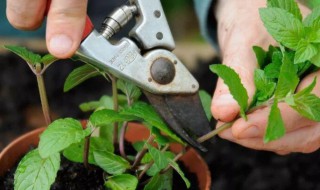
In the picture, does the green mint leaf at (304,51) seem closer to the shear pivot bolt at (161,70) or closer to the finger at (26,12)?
the shear pivot bolt at (161,70)

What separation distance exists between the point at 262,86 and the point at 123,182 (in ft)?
0.72

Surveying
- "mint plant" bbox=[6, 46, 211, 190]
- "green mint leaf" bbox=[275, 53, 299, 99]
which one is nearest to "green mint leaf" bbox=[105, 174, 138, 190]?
"mint plant" bbox=[6, 46, 211, 190]

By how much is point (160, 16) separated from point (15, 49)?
19 cm

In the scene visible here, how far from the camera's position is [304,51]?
0.65 metres

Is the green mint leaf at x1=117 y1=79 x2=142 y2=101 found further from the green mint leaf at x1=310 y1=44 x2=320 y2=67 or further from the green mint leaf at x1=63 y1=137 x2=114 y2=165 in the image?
the green mint leaf at x1=310 y1=44 x2=320 y2=67

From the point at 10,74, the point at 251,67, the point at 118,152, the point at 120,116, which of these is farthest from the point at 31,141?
the point at 10,74

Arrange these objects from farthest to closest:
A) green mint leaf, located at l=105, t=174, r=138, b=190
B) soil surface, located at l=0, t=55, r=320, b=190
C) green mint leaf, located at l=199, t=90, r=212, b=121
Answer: soil surface, located at l=0, t=55, r=320, b=190, green mint leaf, located at l=199, t=90, r=212, b=121, green mint leaf, located at l=105, t=174, r=138, b=190

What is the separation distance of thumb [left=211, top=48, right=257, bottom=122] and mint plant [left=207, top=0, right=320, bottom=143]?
0.02m

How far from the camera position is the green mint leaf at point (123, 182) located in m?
0.68

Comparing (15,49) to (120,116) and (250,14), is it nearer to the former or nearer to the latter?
(120,116)

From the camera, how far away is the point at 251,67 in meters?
0.76

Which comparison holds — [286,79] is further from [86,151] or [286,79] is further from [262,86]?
[86,151]

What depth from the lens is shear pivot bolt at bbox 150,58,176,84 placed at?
0.68 m

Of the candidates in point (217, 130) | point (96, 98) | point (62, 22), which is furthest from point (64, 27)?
point (96, 98)
